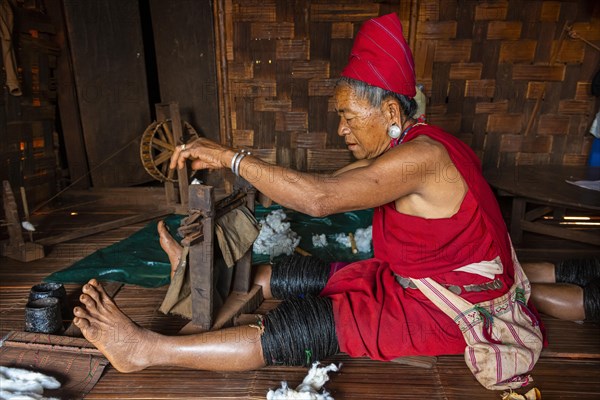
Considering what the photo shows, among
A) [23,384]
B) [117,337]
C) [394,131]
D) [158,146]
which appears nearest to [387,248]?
[394,131]

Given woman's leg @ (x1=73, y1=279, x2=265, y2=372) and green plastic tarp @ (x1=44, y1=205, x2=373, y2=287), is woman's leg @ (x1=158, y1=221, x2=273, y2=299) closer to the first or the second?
woman's leg @ (x1=73, y1=279, x2=265, y2=372)

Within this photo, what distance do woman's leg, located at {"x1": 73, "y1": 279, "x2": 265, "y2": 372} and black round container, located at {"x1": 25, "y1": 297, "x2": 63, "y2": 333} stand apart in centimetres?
34

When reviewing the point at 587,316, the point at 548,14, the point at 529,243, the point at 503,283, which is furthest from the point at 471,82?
the point at 503,283

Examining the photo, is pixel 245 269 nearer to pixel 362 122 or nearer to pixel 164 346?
pixel 164 346

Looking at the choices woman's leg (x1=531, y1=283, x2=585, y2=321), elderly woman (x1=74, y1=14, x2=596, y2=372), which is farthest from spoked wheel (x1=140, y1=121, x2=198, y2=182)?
woman's leg (x1=531, y1=283, x2=585, y2=321)

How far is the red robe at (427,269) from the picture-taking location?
1603 millimetres

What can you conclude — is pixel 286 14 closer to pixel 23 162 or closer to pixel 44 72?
pixel 44 72

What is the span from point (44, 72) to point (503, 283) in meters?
3.97

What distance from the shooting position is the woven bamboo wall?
3805 millimetres

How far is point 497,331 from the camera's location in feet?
5.35

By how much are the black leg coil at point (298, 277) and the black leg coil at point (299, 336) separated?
442 mm

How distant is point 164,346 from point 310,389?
555 mm

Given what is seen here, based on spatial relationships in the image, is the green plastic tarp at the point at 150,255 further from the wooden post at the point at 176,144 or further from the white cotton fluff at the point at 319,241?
the wooden post at the point at 176,144

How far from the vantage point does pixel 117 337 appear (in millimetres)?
1633
